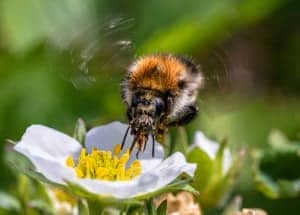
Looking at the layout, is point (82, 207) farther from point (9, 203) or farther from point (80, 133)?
point (9, 203)

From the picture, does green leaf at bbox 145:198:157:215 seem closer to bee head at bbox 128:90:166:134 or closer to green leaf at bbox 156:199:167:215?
green leaf at bbox 156:199:167:215

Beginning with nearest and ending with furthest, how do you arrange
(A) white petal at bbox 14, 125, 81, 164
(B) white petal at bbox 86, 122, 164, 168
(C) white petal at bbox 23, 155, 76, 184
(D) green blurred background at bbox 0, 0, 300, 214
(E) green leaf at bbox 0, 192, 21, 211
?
(C) white petal at bbox 23, 155, 76, 184
(A) white petal at bbox 14, 125, 81, 164
(B) white petal at bbox 86, 122, 164, 168
(D) green blurred background at bbox 0, 0, 300, 214
(E) green leaf at bbox 0, 192, 21, 211

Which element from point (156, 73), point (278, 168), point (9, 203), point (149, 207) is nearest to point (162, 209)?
point (149, 207)

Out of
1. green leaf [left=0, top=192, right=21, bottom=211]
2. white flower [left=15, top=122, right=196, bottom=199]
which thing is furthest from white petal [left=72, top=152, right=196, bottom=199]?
green leaf [left=0, top=192, right=21, bottom=211]

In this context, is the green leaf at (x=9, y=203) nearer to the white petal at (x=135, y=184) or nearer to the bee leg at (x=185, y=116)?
the bee leg at (x=185, y=116)

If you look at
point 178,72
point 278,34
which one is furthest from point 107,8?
point 178,72

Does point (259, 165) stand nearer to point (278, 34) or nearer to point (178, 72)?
point (178, 72)
